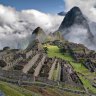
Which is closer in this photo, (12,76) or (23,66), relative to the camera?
(12,76)

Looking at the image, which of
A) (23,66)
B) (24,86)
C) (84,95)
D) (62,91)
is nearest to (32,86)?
(24,86)

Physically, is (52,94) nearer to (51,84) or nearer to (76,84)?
(51,84)

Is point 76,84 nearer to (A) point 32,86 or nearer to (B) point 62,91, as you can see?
(B) point 62,91

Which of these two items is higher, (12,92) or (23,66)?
(23,66)

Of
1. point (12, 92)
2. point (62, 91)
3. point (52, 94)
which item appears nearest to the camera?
point (12, 92)

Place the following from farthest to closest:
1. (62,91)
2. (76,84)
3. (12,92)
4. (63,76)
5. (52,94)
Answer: (63,76) → (76,84) → (62,91) → (52,94) → (12,92)

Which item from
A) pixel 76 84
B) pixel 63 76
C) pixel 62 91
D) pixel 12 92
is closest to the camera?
pixel 12 92

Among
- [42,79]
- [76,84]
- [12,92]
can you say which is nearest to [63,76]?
[76,84]

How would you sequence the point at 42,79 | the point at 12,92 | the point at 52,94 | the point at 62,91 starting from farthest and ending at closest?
the point at 42,79 → the point at 62,91 → the point at 52,94 → the point at 12,92

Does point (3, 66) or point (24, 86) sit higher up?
point (3, 66)
